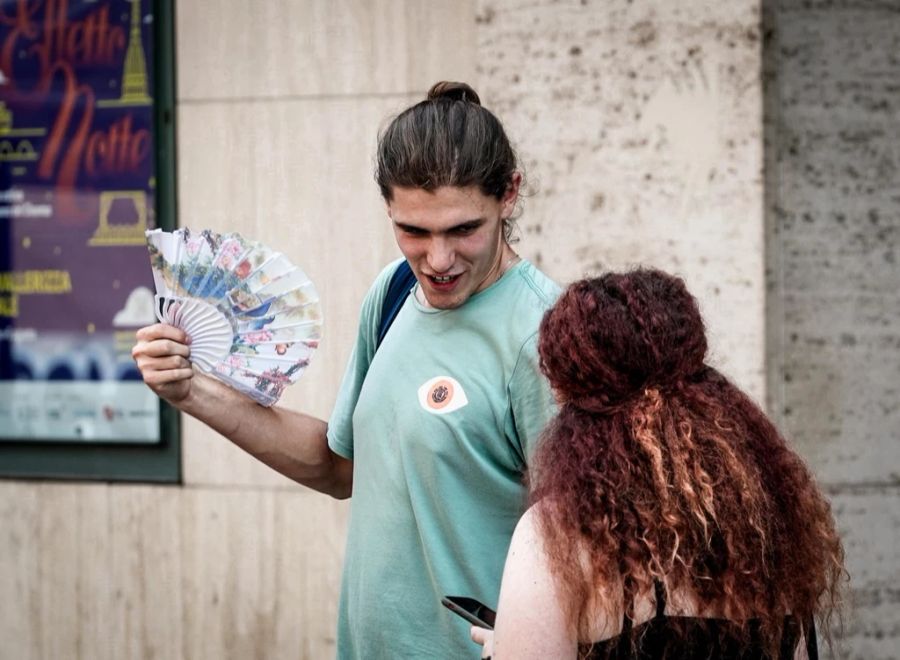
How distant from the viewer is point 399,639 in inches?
109

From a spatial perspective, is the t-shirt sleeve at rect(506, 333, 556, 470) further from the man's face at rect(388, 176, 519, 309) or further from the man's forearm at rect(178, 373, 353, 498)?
the man's forearm at rect(178, 373, 353, 498)

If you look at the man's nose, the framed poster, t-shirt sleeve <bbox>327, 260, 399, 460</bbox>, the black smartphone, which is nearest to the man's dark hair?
the man's nose

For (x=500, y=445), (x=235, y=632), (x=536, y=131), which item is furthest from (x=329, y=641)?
(x=500, y=445)

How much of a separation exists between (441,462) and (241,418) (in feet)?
2.07

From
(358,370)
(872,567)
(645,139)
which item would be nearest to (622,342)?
(358,370)

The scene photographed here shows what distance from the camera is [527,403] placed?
262cm

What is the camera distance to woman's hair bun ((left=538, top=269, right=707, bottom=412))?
6.92ft

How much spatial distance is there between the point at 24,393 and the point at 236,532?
123cm

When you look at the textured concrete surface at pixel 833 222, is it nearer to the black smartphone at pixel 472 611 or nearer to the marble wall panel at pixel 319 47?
the marble wall panel at pixel 319 47

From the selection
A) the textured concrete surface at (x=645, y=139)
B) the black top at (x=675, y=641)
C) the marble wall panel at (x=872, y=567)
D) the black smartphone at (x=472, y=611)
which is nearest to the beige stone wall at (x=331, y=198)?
the textured concrete surface at (x=645, y=139)

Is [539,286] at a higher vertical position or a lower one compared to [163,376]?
higher

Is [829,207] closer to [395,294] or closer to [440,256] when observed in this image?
[395,294]

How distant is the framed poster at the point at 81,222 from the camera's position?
566 centimetres

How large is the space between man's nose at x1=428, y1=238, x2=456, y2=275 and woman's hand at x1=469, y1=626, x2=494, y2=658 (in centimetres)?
74
